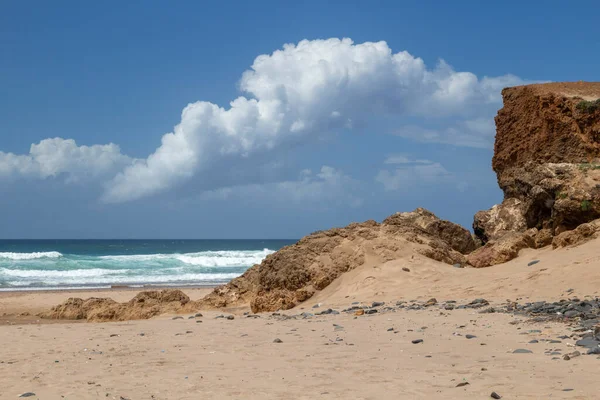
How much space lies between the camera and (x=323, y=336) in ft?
21.7

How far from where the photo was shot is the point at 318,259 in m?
10.9

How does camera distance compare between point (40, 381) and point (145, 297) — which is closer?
point (40, 381)

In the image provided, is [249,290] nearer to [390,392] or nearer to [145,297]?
[145,297]

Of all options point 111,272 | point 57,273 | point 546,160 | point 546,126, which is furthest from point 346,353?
point 57,273

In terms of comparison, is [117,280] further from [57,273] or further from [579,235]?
[579,235]

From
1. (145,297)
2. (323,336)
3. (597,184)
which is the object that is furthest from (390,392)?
(145,297)

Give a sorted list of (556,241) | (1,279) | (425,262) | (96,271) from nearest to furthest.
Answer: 1. (556,241)
2. (425,262)
3. (1,279)
4. (96,271)

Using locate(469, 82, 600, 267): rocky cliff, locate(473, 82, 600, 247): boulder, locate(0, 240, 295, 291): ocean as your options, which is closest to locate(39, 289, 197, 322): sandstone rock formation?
locate(469, 82, 600, 267): rocky cliff

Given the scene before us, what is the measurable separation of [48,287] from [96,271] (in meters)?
8.03

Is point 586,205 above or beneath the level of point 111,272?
above

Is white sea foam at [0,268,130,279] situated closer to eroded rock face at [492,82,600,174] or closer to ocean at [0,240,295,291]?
ocean at [0,240,295,291]

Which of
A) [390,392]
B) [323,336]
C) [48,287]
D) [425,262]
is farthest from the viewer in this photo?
[48,287]

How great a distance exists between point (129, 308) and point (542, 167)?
787cm

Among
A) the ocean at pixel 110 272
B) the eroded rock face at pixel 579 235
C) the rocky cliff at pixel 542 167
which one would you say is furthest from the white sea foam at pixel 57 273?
the eroded rock face at pixel 579 235
